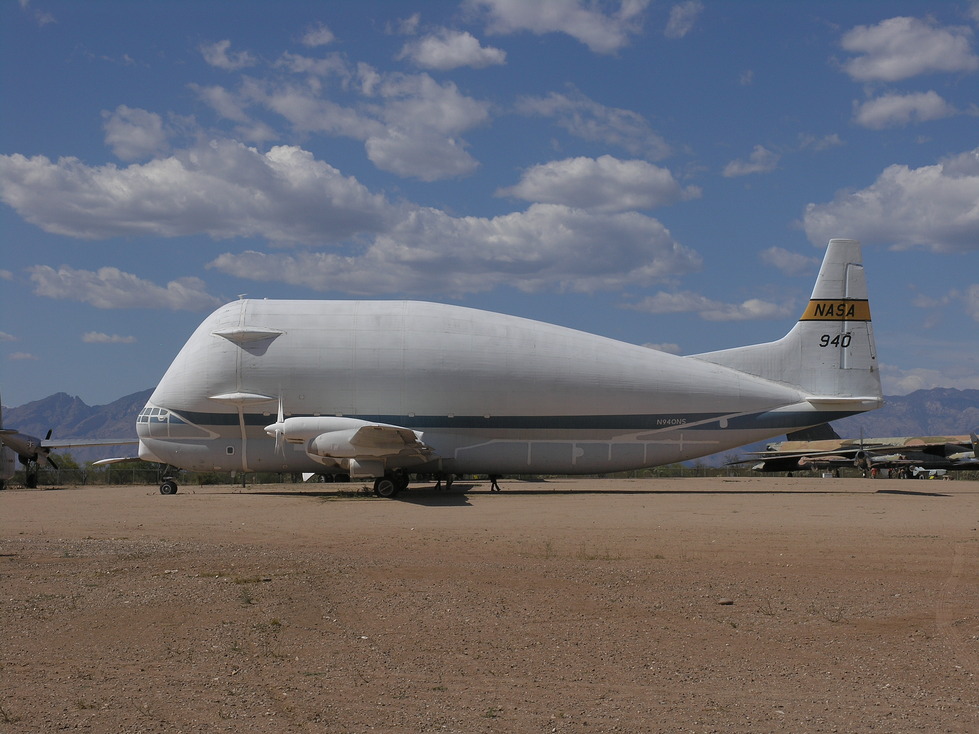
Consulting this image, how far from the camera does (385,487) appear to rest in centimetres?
3008

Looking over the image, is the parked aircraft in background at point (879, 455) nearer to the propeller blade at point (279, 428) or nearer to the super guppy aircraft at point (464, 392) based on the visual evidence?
the super guppy aircraft at point (464, 392)

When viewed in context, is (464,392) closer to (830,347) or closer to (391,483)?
(391,483)

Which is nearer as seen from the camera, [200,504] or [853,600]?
[853,600]

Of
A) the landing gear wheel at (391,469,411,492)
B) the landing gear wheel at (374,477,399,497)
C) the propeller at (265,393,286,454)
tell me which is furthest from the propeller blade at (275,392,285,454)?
the landing gear wheel at (391,469,411,492)

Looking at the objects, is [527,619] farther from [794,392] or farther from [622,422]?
[794,392]

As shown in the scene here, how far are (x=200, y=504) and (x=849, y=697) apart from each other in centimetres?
2236

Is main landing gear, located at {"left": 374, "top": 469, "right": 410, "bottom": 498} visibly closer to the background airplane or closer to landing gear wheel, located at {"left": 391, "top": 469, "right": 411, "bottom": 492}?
landing gear wheel, located at {"left": 391, "top": 469, "right": 411, "bottom": 492}

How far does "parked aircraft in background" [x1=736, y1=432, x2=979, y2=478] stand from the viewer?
58250 mm

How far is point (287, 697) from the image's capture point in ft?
23.0

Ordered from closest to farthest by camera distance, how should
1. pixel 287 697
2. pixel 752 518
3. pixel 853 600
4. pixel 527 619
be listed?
pixel 287 697 < pixel 527 619 < pixel 853 600 < pixel 752 518

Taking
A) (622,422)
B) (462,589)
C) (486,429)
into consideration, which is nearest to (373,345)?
(486,429)

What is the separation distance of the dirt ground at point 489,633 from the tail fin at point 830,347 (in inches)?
669

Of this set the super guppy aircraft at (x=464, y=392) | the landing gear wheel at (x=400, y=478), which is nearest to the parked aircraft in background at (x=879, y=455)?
the super guppy aircraft at (x=464, y=392)

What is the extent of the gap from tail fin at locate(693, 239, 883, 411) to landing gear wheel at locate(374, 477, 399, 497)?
1309 cm
